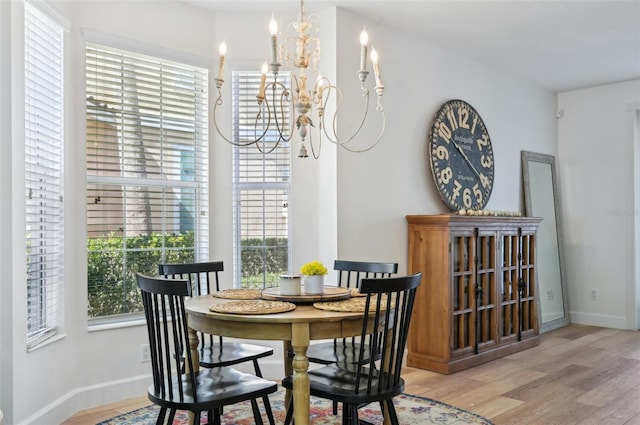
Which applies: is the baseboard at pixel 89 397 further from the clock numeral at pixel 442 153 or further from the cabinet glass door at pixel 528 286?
the cabinet glass door at pixel 528 286

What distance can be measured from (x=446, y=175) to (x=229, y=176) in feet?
6.24

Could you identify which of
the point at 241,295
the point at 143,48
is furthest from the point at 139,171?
the point at 241,295

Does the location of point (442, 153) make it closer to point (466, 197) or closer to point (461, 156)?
point (461, 156)

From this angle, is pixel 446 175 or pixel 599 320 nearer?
pixel 446 175

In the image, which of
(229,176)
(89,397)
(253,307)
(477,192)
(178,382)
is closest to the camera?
(178,382)

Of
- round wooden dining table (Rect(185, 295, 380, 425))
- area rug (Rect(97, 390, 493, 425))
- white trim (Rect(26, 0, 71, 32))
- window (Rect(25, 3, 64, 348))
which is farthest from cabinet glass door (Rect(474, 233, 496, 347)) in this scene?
white trim (Rect(26, 0, 71, 32))

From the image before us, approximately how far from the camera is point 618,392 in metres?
3.62

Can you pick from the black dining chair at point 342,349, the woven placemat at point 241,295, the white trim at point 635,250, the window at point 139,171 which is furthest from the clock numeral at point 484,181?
the woven placemat at point 241,295

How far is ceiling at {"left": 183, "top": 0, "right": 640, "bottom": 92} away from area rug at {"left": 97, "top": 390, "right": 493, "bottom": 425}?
2.68 metres

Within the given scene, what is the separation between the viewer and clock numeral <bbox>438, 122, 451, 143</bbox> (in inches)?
182

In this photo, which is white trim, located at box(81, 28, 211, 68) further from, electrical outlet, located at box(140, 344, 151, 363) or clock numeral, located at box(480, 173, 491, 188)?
clock numeral, located at box(480, 173, 491, 188)

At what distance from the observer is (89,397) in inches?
129

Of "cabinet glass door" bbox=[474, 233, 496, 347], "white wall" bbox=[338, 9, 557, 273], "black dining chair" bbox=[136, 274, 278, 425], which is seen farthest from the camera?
"cabinet glass door" bbox=[474, 233, 496, 347]

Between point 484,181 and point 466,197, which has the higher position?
point 484,181
